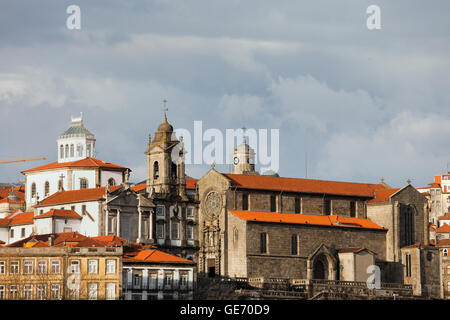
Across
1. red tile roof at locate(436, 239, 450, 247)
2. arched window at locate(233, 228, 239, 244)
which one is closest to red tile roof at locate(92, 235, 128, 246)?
arched window at locate(233, 228, 239, 244)

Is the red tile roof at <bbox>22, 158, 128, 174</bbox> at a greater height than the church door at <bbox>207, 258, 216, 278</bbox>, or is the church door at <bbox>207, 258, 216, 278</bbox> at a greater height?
the red tile roof at <bbox>22, 158, 128, 174</bbox>

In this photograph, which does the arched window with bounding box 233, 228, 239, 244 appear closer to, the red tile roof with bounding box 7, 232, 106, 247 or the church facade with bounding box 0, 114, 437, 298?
the church facade with bounding box 0, 114, 437, 298

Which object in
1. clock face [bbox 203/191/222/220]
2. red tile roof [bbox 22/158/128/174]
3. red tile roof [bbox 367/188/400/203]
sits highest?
red tile roof [bbox 22/158/128/174]

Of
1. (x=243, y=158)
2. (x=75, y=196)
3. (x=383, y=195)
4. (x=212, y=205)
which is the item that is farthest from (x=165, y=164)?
(x=243, y=158)

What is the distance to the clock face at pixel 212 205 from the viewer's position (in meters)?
130

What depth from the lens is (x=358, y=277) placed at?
127 m

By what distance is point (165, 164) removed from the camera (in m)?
133

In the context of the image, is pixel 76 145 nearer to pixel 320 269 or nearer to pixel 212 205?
pixel 212 205

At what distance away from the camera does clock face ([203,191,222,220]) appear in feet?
427

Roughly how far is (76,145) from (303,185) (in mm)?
30940

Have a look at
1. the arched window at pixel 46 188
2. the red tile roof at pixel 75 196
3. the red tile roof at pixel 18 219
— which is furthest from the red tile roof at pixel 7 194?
the red tile roof at pixel 75 196

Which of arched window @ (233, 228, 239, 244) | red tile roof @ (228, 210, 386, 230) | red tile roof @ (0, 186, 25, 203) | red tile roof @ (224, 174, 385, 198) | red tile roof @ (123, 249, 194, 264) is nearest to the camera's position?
red tile roof @ (123, 249, 194, 264)

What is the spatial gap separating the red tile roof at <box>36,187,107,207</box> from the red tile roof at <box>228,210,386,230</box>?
13058 millimetres
